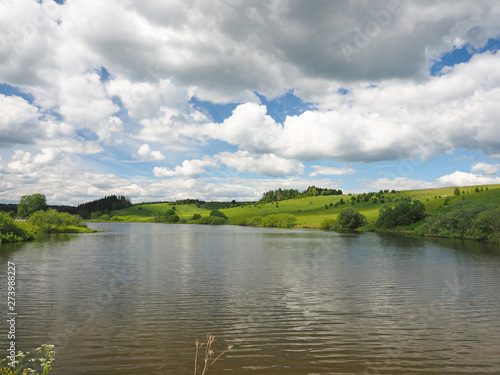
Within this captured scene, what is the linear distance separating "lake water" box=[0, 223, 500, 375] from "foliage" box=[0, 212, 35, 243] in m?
31.1

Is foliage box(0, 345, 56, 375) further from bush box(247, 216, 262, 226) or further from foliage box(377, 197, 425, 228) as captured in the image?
Result: bush box(247, 216, 262, 226)

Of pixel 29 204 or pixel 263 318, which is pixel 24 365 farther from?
pixel 29 204

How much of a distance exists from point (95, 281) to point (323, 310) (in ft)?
63.2

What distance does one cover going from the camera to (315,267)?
1393 inches

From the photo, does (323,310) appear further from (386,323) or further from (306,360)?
(306,360)

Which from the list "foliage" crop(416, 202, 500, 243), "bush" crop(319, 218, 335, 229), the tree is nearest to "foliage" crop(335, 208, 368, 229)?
"bush" crop(319, 218, 335, 229)

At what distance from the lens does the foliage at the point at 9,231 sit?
57406mm

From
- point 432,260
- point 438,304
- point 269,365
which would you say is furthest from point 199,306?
point 432,260

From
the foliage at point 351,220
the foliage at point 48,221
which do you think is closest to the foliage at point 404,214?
the foliage at point 351,220

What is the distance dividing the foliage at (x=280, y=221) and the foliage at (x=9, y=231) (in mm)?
118643

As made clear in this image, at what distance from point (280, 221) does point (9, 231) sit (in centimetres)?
12483

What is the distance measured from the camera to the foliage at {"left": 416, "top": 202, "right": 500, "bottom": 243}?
6838 cm

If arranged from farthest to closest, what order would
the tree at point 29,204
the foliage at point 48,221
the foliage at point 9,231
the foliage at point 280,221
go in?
the foliage at point 280,221 < the tree at point 29,204 < the foliage at point 48,221 < the foliage at point 9,231

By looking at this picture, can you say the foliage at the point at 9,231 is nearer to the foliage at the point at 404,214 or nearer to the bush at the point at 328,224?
the bush at the point at 328,224
